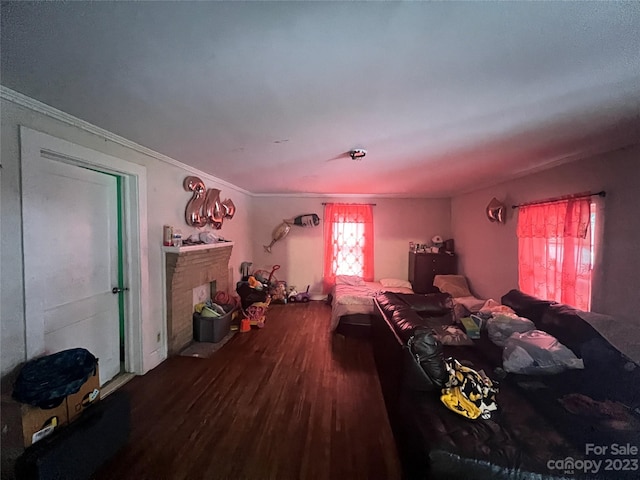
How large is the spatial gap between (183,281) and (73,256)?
1.12 meters

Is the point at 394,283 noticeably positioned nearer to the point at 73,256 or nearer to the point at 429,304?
the point at 429,304

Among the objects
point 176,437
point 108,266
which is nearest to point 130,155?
point 108,266

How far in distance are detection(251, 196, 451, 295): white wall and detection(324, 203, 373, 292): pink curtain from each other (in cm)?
21

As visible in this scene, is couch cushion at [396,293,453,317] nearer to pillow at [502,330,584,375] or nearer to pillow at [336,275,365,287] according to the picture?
pillow at [502,330,584,375]

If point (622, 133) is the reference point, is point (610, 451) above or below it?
below

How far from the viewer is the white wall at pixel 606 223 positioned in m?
2.00

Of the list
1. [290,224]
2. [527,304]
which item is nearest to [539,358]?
[527,304]

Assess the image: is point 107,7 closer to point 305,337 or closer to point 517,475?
point 517,475

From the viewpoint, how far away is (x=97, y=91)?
1386 millimetres

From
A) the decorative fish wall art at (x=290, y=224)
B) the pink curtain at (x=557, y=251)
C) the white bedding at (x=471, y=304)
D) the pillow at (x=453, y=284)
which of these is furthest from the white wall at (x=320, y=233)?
the pink curtain at (x=557, y=251)

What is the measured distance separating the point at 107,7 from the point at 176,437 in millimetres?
2353

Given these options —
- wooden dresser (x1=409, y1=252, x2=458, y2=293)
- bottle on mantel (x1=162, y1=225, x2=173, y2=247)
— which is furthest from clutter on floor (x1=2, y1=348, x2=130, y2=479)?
wooden dresser (x1=409, y1=252, x2=458, y2=293)

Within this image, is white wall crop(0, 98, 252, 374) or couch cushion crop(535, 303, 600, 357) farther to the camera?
couch cushion crop(535, 303, 600, 357)

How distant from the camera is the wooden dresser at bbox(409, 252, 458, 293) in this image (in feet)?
16.1
